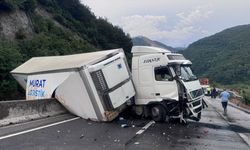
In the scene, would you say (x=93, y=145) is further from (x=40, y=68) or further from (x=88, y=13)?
(x=88, y=13)

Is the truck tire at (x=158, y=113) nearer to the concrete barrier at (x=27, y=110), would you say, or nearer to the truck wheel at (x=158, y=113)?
the truck wheel at (x=158, y=113)

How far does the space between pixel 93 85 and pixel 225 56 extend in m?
94.3

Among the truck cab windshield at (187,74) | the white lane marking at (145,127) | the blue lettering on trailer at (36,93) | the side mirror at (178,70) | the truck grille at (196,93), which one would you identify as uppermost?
the side mirror at (178,70)

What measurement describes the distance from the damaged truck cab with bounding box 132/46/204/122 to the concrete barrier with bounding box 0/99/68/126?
3363 mm

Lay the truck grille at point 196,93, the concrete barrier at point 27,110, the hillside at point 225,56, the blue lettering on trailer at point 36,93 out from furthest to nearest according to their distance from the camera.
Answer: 1. the hillside at point 225,56
2. the blue lettering on trailer at point 36,93
3. the truck grille at point 196,93
4. the concrete barrier at point 27,110

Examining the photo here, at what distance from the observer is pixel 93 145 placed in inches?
356

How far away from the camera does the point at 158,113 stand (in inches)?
565

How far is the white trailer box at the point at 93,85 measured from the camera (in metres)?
13.2

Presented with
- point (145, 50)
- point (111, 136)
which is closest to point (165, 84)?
point (145, 50)

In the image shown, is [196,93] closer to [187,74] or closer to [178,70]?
[187,74]

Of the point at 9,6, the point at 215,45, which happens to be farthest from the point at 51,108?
the point at 215,45

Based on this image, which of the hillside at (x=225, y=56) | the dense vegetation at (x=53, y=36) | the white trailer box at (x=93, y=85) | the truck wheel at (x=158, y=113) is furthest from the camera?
the hillside at (x=225, y=56)

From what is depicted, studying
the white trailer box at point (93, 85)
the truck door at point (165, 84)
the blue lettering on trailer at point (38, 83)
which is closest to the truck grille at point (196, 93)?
the truck door at point (165, 84)

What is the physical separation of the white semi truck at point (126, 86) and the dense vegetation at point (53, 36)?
392 inches
